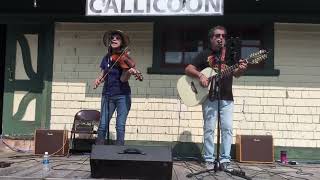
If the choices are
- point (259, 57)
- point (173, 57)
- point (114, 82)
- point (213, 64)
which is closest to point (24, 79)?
point (114, 82)

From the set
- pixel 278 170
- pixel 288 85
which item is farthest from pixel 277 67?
pixel 278 170

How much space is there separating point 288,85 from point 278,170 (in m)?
1.79

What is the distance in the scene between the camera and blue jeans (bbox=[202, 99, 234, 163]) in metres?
7.44

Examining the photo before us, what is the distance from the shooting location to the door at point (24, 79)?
9.46 meters

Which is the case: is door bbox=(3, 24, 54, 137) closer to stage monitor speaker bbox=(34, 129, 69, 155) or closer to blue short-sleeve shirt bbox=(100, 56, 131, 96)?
stage monitor speaker bbox=(34, 129, 69, 155)

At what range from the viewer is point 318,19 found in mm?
8758

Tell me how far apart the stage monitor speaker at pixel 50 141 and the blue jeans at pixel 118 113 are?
1138mm

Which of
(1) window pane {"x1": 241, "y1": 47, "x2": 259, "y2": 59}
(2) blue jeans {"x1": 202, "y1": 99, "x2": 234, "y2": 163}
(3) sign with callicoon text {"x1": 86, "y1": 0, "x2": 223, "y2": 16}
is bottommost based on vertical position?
(2) blue jeans {"x1": 202, "y1": 99, "x2": 234, "y2": 163}

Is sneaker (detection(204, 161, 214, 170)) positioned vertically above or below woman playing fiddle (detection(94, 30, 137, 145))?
below

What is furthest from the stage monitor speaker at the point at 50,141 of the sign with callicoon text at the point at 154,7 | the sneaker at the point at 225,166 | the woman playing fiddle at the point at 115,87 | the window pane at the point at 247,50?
the window pane at the point at 247,50

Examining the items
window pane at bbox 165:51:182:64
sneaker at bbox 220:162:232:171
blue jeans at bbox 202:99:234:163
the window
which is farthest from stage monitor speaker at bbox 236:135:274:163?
window pane at bbox 165:51:182:64

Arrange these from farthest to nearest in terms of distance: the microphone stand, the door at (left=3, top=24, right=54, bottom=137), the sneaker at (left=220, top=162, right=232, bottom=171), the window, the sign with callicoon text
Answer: the door at (left=3, top=24, right=54, bottom=137) → the window → the sign with callicoon text → the sneaker at (left=220, top=162, right=232, bottom=171) → the microphone stand

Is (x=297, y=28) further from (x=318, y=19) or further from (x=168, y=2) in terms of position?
(x=168, y=2)

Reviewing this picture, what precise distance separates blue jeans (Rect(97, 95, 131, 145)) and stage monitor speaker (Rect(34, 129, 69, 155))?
1.14 m
